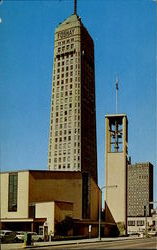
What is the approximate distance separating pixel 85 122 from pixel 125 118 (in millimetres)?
56929

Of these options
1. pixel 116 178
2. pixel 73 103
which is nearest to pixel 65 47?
pixel 73 103

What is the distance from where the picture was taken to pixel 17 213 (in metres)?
79.2

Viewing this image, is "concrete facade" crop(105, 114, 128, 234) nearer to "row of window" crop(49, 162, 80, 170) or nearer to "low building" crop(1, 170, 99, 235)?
"low building" crop(1, 170, 99, 235)

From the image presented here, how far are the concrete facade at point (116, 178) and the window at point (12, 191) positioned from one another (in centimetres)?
2319

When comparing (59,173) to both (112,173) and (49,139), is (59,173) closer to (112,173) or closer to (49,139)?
(112,173)

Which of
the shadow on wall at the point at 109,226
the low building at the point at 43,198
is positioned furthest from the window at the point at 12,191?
the shadow on wall at the point at 109,226

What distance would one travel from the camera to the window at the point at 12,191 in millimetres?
80375

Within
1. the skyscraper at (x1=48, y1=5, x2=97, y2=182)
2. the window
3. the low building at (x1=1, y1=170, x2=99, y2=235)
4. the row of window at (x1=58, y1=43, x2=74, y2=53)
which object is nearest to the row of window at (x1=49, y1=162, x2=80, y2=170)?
Answer: the skyscraper at (x1=48, y1=5, x2=97, y2=182)

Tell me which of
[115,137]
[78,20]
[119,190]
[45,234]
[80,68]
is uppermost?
[78,20]

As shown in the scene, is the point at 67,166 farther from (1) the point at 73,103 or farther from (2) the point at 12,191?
(2) the point at 12,191

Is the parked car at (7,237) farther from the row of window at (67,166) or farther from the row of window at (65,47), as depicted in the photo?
the row of window at (65,47)

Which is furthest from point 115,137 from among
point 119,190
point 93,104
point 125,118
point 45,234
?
point 93,104

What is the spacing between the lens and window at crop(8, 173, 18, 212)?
8038cm

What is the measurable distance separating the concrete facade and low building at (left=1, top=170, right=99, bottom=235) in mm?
6312
